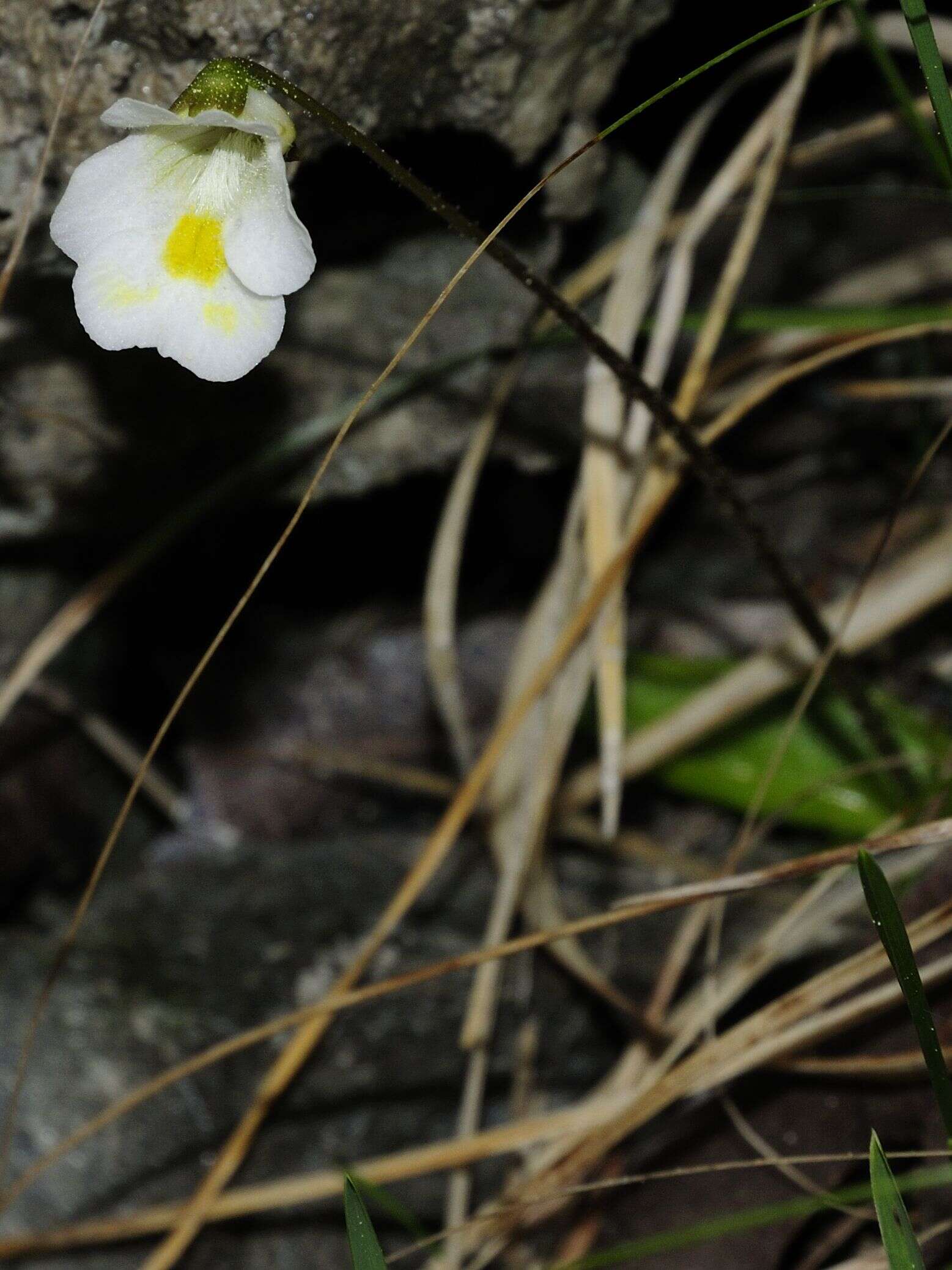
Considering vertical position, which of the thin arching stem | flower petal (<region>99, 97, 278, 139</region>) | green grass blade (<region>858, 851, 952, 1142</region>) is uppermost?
flower petal (<region>99, 97, 278, 139</region>)

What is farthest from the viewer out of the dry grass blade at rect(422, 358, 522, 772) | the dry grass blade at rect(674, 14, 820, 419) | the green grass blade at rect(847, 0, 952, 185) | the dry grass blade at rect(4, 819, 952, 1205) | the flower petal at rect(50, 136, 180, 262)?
the dry grass blade at rect(422, 358, 522, 772)

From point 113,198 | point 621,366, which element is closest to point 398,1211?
point 621,366

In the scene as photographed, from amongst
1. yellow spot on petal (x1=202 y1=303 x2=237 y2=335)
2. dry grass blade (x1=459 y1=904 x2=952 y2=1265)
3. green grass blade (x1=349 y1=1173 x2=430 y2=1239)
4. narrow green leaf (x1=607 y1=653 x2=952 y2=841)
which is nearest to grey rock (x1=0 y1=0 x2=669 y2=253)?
yellow spot on petal (x1=202 y1=303 x2=237 y2=335)

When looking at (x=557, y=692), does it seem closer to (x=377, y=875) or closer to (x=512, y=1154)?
(x=377, y=875)

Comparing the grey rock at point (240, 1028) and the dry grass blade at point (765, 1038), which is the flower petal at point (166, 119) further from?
the grey rock at point (240, 1028)

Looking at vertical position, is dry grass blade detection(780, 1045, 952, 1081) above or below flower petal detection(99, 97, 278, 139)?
below

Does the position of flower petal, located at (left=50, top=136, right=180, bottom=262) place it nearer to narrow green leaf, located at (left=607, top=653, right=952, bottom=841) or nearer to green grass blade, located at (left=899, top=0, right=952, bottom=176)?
green grass blade, located at (left=899, top=0, right=952, bottom=176)

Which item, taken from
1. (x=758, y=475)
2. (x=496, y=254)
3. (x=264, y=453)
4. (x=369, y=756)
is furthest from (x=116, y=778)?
(x=496, y=254)
